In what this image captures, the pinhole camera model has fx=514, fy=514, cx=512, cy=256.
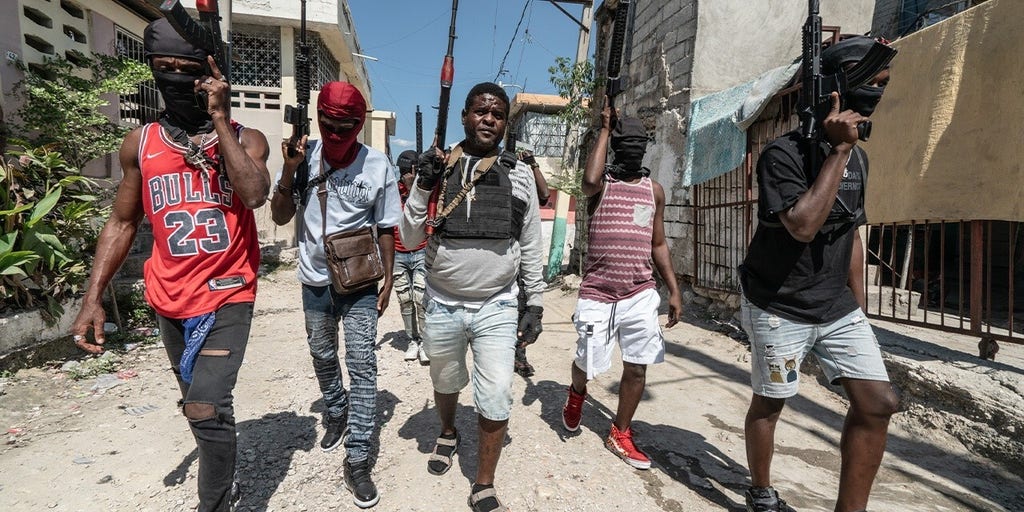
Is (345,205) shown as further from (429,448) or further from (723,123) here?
(723,123)

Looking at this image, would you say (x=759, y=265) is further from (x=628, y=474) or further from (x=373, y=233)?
(x=373, y=233)

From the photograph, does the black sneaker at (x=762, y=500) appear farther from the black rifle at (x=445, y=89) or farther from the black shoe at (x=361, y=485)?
the black rifle at (x=445, y=89)

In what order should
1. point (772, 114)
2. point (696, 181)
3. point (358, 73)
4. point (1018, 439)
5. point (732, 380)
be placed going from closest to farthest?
point (1018, 439) → point (732, 380) → point (772, 114) → point (696, 181) → point (358, 73)

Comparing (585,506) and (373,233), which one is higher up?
(373,233)

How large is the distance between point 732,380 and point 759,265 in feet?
8.44

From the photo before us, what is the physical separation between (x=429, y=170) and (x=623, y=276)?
1292mm

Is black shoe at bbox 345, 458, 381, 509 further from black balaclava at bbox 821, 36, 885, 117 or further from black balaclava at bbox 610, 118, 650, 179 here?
black balaclava at bbox 821, 36, 885, 117

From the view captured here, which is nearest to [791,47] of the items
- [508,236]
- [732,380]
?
[732,380]

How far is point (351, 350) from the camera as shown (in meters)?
2.63

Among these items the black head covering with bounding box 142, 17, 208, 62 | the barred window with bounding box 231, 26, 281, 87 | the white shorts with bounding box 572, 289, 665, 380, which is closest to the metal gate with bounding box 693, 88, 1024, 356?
the white shorts with bounding box 572, 289, 665, 380

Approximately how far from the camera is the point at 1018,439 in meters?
3.01

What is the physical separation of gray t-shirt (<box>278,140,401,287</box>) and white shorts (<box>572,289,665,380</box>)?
4.09 feet

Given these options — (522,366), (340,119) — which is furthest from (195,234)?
(522,366)

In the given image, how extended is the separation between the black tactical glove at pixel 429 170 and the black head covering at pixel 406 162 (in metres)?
3.02
